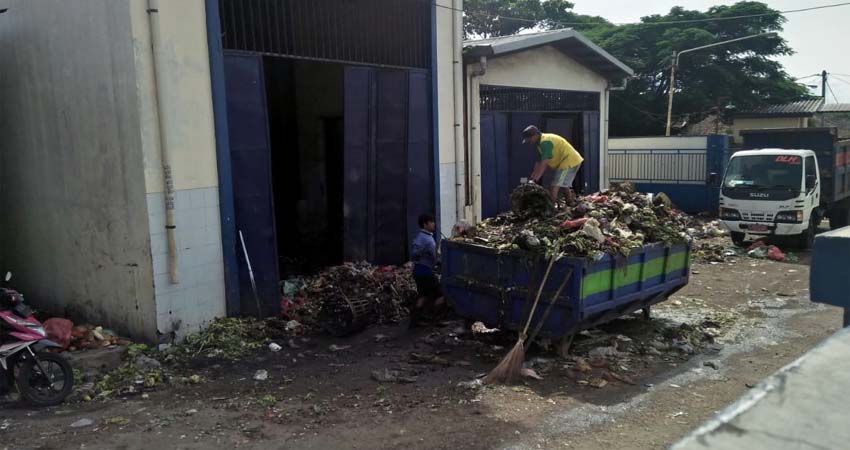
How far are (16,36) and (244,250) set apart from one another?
3937 mm

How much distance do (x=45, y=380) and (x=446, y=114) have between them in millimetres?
6600

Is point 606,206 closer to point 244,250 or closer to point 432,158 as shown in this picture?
point 432,158

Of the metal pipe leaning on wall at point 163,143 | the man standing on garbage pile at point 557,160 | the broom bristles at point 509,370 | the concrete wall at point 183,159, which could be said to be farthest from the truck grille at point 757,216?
the metal pipe leaning on wall at point 163,143

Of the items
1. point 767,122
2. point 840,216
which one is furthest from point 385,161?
point 767,122

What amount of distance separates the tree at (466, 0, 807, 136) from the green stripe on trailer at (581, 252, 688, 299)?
2437 cm

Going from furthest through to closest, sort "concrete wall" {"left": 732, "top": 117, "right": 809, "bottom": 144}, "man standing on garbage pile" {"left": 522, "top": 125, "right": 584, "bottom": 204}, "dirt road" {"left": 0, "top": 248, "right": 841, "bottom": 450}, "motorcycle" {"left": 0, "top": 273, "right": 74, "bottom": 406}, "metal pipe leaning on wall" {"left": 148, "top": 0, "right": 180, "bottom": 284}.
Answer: "concrete wall" {"left": 732, "top": 117, "right": 809, "bottom": 144}, "man standing on garbage pile" {"left": 522, "top": 125, "right": 584, "bottom": 204}, "metal pipe leaning on wall" {"left": 148, "top": 0, "right": 180, "bottom": 284}, "motorcycle" {"left": 0, "top": 273, "right": 74, "bottom": 406}, "dirt road" {"left": 0, "top": 248, "right": 841, "bottom": 450}

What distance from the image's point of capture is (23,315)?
577cm

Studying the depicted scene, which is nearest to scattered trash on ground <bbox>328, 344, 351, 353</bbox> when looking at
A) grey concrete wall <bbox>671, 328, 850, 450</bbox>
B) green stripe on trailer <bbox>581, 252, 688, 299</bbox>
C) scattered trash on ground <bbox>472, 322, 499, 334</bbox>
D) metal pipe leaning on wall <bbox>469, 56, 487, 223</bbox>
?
scattered trash on ground <bbox>472, 322, 499, 334</bbox>

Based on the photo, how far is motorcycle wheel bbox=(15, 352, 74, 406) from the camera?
5543 mm

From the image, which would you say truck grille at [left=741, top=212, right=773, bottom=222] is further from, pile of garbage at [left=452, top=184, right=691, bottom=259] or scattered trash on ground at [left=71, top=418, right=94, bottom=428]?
scattered trash on ground at [left=71, top=418, right=94, bottom=428]

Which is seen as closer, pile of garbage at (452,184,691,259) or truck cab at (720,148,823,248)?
pile of garbage at (452,184,691,259)

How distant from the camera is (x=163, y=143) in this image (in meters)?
6.74

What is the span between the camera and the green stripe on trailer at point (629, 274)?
6126mm

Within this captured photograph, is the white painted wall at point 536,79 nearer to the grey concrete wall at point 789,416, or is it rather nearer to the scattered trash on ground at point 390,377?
the scattered trash on ground at point 390,377
